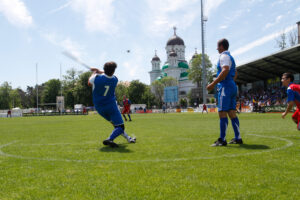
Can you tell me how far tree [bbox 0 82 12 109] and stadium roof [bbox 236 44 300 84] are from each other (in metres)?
76.6

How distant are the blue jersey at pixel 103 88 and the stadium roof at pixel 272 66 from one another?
27.7 metres

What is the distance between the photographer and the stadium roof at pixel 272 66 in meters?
30.1

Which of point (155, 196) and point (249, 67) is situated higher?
point (249, 67)

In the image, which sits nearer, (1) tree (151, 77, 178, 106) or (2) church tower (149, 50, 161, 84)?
(1) tree (151, 77, 178, 106)

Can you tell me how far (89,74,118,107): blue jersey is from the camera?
5637 millimetres

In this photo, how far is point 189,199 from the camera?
7.63ft

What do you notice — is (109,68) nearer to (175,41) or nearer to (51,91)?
(51,91)

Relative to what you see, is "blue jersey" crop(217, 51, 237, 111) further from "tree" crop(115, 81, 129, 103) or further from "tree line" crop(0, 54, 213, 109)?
"tree" crop(115, 81, 129, 103)

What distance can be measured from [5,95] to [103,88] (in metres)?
92.8

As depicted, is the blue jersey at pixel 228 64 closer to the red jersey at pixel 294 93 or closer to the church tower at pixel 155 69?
the red jersey at pixel 294 93

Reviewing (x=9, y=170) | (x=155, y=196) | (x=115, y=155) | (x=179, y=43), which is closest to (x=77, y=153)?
(x=115, y=155)

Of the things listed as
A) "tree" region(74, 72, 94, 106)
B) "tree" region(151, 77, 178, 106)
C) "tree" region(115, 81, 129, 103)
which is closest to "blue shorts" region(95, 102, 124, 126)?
"tree" region(74, 72, 94, 106)

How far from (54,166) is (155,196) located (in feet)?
6.73

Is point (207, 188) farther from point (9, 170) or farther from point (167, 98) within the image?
point (167, 98)
